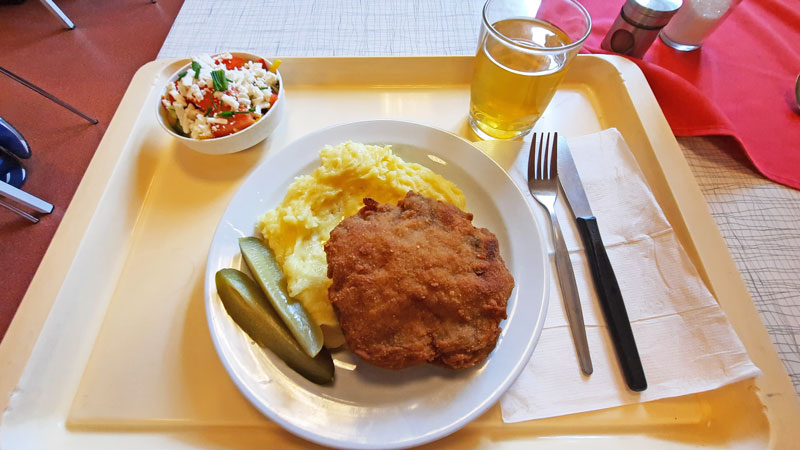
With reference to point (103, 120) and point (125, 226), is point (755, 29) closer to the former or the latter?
point (125, 226)

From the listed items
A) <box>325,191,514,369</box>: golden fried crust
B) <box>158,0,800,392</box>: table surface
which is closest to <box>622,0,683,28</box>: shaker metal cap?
<box>158,0,800,392</box>: table surface

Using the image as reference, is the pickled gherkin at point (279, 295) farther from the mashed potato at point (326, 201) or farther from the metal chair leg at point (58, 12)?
the metal chair leg at point (58, 12)

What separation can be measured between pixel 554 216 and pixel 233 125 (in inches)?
69.8

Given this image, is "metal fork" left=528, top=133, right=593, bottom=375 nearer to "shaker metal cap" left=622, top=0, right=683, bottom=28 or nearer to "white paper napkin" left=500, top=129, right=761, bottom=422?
"white paper napkin" left=500, top=129, right=761, bottom=422

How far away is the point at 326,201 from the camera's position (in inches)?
72.8

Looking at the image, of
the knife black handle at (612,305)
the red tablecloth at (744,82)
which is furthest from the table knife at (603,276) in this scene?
the red tablecloth at (744,82)

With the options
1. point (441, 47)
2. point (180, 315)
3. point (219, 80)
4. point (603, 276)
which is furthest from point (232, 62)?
point (603, 276)

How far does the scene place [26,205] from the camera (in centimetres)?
268

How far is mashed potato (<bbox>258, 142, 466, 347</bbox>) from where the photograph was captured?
1.59 meters

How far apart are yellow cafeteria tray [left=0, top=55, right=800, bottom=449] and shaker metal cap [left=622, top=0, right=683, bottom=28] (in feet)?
1.55

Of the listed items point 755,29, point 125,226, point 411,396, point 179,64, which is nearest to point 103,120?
point 179,64

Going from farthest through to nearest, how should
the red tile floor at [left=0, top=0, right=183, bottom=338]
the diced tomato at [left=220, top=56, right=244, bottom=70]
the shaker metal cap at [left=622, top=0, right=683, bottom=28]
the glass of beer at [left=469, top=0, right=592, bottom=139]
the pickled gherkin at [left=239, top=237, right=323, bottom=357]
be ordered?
the red tile floor at [left=0, top=0, right=183, bottom=338], the shaker metal cap at [left=622, top=0, right=683, bottom=28], the diced tomato at [left=220, top=56, right=244, bottom=70], the glass of beer at [left=469, top=0, right=592, bottom=139], the pickled gherkin at [left=239, top=237, right=323, bottom=357]

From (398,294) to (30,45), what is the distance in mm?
5021

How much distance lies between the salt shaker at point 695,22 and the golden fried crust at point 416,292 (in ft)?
8.13
